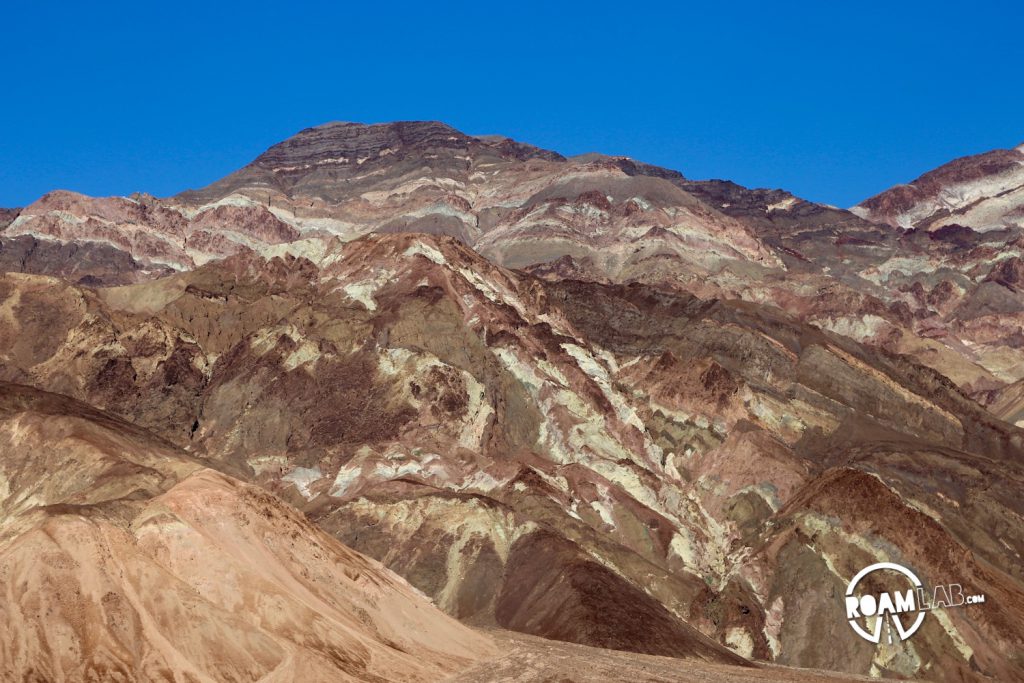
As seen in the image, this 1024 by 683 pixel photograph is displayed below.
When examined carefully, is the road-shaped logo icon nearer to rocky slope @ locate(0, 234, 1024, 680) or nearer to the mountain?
the mountain

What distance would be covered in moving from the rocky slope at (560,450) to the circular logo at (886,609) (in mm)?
1527

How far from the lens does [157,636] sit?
63.0m

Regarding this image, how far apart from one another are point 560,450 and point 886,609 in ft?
155

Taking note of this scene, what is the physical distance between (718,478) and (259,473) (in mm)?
50989

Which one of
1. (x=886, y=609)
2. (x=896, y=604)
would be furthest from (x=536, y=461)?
(x=896, y=604)

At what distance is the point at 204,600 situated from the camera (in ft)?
219

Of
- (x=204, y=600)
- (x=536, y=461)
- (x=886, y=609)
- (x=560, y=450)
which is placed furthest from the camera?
(x=560, y=450)

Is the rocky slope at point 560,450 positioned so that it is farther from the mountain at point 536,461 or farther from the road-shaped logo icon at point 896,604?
the road-shaped logo icon at point 896,604

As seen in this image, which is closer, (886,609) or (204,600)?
(204,600)

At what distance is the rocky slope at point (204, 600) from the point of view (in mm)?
61438

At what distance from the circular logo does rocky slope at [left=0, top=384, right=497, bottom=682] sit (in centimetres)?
4909

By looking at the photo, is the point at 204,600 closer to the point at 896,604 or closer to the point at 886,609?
the point at 886,609

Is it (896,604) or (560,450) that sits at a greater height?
(560,450)

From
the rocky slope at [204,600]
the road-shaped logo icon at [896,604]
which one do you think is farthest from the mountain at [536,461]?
the road-shaped logo icon at [896,604]
